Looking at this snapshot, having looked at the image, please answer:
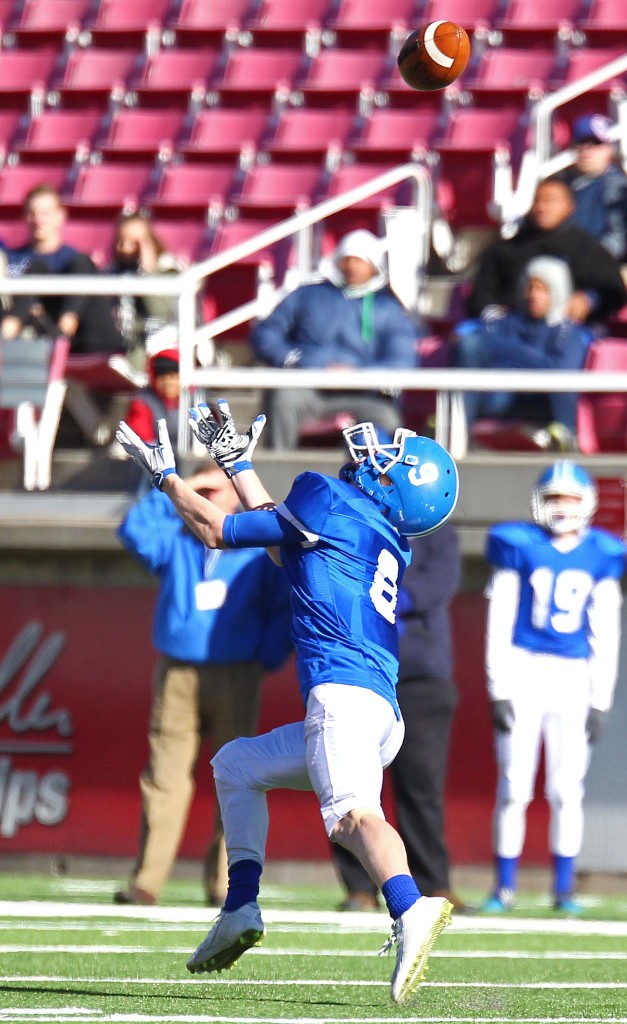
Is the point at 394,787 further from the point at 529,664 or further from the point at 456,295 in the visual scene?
the point at 456,295

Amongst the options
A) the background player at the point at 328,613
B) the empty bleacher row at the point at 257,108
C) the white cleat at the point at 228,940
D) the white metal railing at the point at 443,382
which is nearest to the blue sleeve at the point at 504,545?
the white metal railing at the point at 443,382

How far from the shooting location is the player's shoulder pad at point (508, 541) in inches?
321

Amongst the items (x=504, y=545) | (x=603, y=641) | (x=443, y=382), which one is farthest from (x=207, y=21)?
(x=603, y=641)

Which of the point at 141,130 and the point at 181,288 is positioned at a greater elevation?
the point at 141,130

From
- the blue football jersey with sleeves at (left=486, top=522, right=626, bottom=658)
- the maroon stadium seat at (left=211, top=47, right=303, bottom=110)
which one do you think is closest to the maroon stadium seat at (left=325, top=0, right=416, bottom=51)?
the maroon stadium seat at (left=211, top=47, right=303, bottom=110)

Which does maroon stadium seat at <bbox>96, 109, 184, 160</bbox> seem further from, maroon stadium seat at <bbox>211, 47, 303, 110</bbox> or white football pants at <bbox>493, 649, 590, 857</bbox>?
white football pants at <bbox>493, 649, 590, 857</bbox>

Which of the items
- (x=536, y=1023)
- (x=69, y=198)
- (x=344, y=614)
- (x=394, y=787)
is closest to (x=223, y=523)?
(x=344, y=614)

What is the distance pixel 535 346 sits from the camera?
344 inches

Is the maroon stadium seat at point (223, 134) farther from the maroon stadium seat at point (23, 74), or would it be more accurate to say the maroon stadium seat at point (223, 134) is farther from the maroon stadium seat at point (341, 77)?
the maroon stadium seat at point (23, 74)

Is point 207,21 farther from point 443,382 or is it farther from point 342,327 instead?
point 443,382

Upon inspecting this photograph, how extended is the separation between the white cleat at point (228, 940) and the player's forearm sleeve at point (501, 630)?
11.1ft

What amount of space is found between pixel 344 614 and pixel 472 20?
341 inches

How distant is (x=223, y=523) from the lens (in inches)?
188

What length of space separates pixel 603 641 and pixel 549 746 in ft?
1.66
